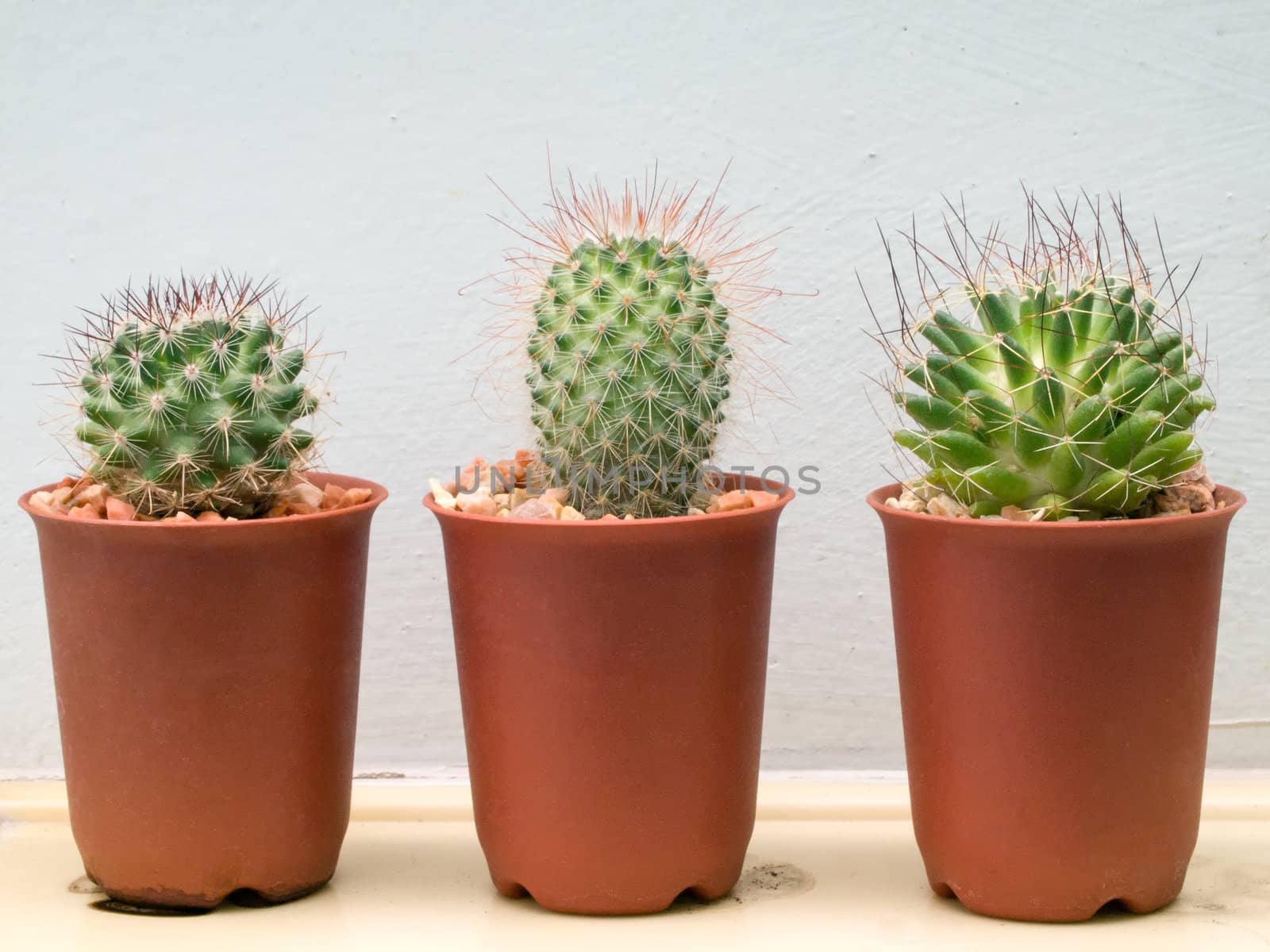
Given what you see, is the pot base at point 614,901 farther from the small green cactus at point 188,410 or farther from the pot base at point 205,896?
the small green cactus at point 188,410

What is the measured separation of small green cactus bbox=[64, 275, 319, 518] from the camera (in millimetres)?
1402

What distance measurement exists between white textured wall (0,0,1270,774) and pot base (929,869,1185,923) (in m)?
0.61

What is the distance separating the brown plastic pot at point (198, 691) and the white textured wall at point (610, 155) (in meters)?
0.53

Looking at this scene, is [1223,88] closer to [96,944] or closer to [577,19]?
[577,19]

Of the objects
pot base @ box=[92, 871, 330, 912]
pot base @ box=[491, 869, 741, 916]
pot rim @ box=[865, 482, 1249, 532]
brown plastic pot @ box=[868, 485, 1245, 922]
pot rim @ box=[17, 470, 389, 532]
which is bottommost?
pot base @ box=[491, 869, 741, 916]

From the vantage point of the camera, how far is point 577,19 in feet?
6.07

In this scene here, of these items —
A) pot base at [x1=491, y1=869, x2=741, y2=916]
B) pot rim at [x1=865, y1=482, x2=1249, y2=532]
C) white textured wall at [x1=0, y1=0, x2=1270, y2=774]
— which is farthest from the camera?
white textured wall at [x1=0, y1=0, x2=1270, y2=774]

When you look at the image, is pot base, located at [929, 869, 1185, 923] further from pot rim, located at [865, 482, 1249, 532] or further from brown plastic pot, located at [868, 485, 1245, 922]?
pot rim, located at [865, 482, 1249, 532]

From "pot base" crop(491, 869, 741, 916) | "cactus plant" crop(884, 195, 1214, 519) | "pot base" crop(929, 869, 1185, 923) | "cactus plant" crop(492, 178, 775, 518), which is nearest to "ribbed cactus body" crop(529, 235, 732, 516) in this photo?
"cactus plant" crop(492, 178, 775, 518)

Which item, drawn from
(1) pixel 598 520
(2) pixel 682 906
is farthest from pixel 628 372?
(2) pixel 682 906

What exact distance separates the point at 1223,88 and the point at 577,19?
2.70ft

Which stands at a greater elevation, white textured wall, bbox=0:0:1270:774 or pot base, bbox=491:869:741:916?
white textured wall, bbox=0:0:1270:774

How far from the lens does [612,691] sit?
1.36 m

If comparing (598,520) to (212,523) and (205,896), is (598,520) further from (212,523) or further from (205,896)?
(205,896)
